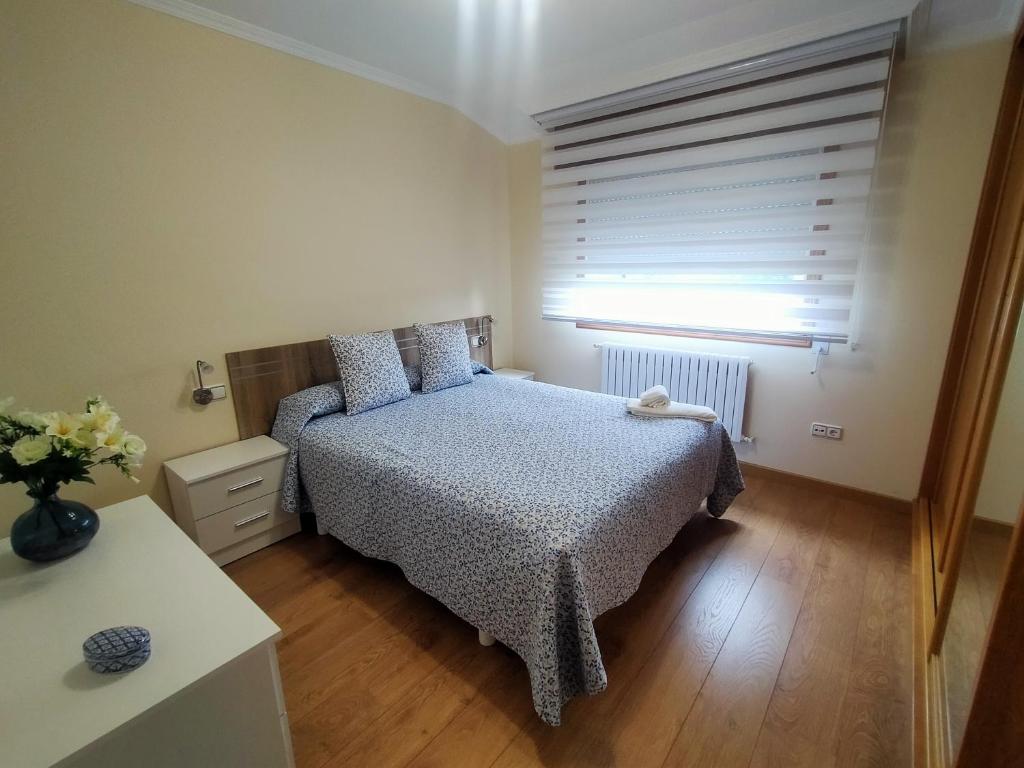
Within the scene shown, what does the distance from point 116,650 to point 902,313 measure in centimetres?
334

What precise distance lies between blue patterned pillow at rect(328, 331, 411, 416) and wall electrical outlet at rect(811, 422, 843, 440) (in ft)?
8.24

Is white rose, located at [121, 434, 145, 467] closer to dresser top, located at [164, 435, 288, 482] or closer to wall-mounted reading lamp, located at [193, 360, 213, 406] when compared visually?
dresser top, located at [164, 435, 288, 482]

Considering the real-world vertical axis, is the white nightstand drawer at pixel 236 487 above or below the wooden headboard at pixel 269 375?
below

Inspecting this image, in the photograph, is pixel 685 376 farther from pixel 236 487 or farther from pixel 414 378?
pixel 236 487

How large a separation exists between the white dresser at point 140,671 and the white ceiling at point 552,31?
2.35m

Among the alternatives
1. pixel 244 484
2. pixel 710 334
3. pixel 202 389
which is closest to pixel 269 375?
pixel 202 389

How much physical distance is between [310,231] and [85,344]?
1.20 m

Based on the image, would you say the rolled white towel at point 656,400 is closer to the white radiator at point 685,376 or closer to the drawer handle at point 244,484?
the white radiator at point 685,376

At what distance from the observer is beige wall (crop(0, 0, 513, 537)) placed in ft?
5.92

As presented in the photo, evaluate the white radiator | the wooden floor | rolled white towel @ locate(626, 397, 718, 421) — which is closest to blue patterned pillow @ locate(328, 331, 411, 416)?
the wooden floor

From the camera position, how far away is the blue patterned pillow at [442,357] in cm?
303

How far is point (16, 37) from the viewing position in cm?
171

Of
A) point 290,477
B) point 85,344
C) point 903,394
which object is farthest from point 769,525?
point 85,344

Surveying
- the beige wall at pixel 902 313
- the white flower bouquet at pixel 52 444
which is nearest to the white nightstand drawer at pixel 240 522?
the white flower bouquet at pixel 52 444
